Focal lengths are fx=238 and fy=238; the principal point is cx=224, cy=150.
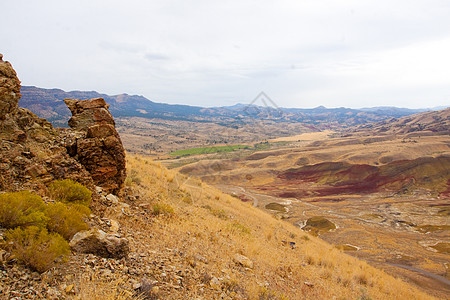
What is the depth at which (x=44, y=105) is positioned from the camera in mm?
176625

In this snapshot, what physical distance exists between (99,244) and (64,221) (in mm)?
713

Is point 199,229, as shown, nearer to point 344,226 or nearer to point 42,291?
point 42,291

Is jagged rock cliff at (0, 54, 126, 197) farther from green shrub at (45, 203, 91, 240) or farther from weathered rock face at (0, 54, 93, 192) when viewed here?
green shrub at (45, 203, 91, 240)

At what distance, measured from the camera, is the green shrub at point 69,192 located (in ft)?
16.9

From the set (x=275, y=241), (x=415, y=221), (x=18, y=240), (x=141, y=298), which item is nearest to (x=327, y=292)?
(x=275, y=241)

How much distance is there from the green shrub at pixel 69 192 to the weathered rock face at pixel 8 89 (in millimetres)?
1941

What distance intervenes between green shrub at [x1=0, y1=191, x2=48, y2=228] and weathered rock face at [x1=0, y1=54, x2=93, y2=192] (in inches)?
37.0

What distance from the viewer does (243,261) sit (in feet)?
20.7

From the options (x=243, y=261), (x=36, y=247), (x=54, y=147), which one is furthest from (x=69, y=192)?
(x=243, y=261)

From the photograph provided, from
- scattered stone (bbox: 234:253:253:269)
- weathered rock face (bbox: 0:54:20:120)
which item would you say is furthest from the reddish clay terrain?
weathered rock face (bbox: 0:54:20:120)

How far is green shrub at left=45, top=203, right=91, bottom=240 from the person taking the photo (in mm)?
4047

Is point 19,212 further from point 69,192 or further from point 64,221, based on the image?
point 69,192

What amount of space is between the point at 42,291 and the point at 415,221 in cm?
4202

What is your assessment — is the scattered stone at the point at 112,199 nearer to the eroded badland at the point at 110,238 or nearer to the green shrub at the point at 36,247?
the eroded badland at the point at 110,238
